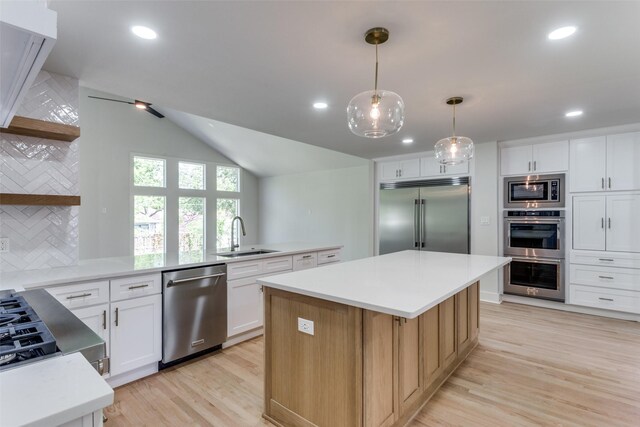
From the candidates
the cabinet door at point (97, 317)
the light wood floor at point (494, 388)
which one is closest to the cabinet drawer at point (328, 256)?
the light wood floor at point (494, 388)

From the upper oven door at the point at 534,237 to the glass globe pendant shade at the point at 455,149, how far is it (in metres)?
2.28

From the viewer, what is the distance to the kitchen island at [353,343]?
1.60 m

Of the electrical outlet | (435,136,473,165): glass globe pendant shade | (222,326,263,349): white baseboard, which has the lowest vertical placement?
(222,326,263,349): white baseboard

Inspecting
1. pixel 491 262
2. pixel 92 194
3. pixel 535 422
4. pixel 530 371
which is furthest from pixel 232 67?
pixel 92 194

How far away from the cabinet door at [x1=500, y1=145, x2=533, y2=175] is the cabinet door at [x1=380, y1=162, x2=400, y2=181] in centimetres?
162

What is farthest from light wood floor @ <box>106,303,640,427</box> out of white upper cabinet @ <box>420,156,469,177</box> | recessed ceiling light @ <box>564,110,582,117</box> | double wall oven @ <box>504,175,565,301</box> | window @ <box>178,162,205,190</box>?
window @ <box>178,162,205,190</box>

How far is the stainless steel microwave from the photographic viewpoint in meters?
4.20

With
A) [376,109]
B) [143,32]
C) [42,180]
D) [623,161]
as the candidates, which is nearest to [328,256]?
[376,109]

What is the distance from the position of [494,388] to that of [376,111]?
2209 mm

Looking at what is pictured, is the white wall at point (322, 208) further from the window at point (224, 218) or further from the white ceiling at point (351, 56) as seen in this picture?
the white ceiling at point (351, 56)

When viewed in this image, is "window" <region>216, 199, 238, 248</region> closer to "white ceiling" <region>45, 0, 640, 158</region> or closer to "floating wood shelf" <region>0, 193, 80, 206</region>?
"white ceiling" <region>45, 0, 640, 158</region>

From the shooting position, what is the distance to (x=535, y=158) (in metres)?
4.34

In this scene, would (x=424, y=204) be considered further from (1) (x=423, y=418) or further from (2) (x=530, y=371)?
(1) (x=423, y=418)

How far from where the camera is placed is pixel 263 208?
9.40 meters
